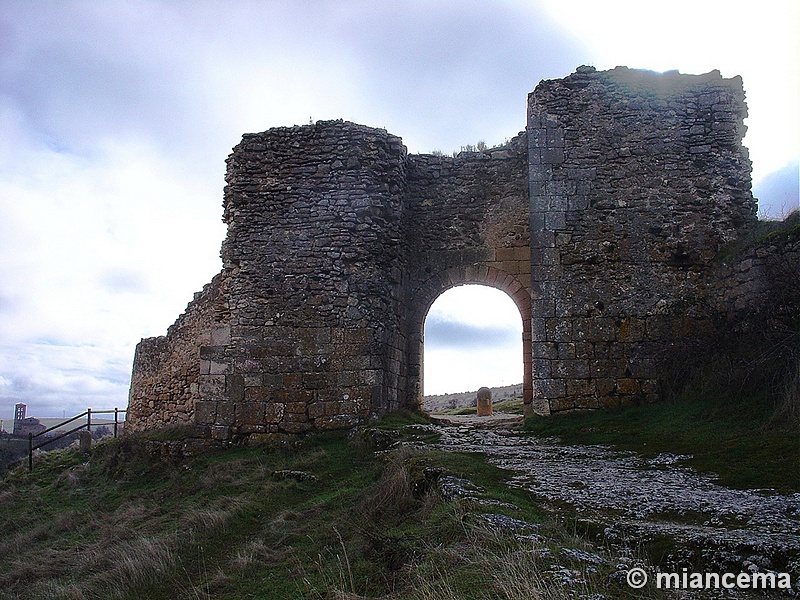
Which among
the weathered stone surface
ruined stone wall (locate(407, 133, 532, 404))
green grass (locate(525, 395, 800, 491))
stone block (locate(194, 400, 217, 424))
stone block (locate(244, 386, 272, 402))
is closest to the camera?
green grass (locate(525, 395, 800, 491))

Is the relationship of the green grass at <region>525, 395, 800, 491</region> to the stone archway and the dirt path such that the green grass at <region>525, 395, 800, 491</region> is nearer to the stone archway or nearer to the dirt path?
the dirt path

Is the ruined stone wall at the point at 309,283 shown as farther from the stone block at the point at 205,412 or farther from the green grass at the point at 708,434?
the green grass at the point at 708,434

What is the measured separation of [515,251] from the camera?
490 inches

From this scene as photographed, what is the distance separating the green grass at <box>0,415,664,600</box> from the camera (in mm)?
4262

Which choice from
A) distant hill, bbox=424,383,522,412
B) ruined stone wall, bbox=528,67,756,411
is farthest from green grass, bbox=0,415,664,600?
distant hill, bbox=424,383,522,412

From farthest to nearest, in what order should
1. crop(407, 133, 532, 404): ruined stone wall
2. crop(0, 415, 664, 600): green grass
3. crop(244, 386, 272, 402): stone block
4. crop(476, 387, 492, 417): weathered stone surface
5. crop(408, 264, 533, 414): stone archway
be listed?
crop(476, 387, 492, 417): weathered stone surface < crop(407, 133, 532, 404): ruined stone wall < crop(408, 264, 533, 414): stone archway < crop(244, 386, 272, 402): stone block < crop(0, 415, 664, 600): green grass

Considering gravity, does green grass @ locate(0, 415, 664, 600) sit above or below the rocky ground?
below

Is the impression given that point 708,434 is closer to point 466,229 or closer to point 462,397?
point 466,229

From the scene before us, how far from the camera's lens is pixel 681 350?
427 inches

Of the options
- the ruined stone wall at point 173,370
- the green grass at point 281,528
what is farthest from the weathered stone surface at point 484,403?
the ruined stone wall at point 173,370

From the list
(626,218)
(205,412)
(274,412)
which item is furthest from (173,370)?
(626,218)

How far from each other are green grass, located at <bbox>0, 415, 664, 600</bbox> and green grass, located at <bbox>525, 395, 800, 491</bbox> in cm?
211

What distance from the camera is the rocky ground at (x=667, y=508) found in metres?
3.79

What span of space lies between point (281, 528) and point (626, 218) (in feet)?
27.0
